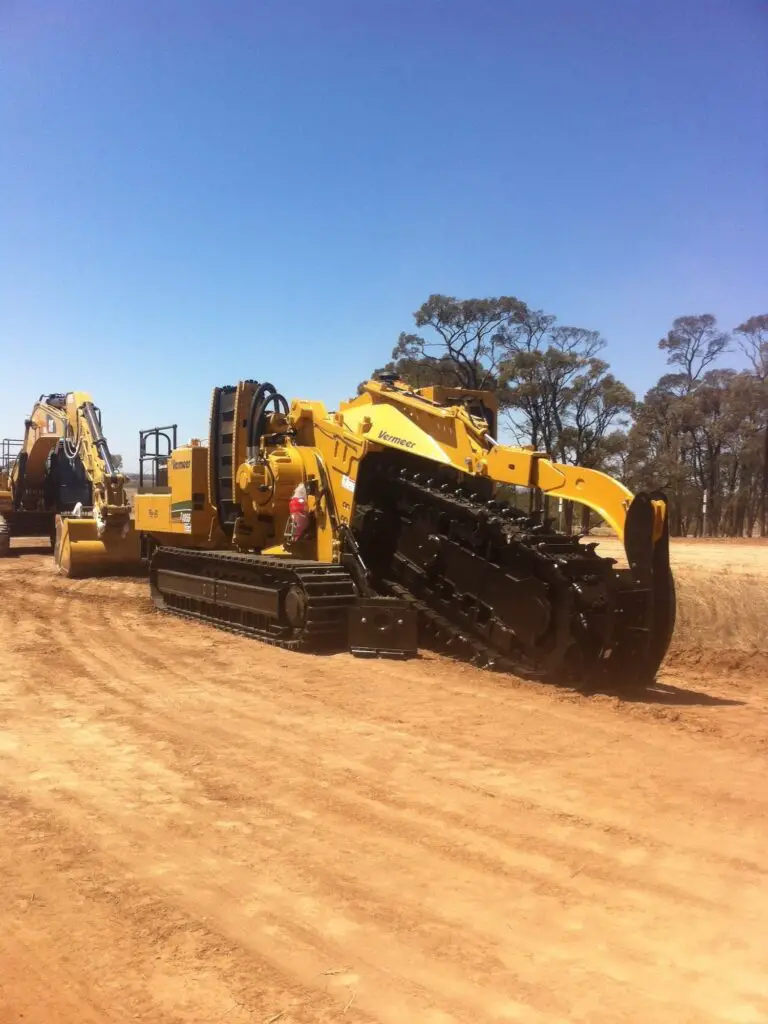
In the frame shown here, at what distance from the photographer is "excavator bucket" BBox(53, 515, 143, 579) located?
17.4 m

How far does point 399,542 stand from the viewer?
10102 millimetres

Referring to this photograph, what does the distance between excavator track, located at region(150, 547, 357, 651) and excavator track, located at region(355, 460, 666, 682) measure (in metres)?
0.76

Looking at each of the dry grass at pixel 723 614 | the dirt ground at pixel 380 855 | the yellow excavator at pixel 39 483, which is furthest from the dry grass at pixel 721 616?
the yellow excavator at pixel 39 483

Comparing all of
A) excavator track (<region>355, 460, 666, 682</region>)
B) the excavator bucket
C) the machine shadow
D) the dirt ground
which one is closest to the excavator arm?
the excavator bucket

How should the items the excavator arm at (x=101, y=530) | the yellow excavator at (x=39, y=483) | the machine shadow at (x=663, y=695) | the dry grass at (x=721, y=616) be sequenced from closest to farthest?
1. the machine shadow at (x=663, y=695)
2. the dry grass at (x=721, y=616)
3. the excavator arm at (x=101, y=530)
4. the yellow excavator at (x=39, y=483)

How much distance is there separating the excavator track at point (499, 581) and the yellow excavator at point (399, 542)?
2 centimetres

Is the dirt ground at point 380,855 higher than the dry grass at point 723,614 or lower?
lower

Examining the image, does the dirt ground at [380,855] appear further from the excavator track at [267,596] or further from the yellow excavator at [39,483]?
the yellow excavator at [39,483]

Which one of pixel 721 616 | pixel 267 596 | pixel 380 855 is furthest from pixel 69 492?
pixel 380 855

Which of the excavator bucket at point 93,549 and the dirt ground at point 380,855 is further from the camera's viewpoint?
the excavator bucket at point 93,549

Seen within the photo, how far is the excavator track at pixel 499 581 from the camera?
303 inches

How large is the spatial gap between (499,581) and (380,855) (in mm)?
4526

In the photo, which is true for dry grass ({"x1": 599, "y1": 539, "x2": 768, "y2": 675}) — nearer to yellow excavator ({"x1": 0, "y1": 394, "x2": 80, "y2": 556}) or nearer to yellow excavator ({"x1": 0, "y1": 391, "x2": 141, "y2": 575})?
yellow excavator ({"x1": 0, "y1": 391, "x2": 141, "y2": 575})

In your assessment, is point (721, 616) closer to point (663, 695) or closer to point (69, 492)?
point (663, 695)
